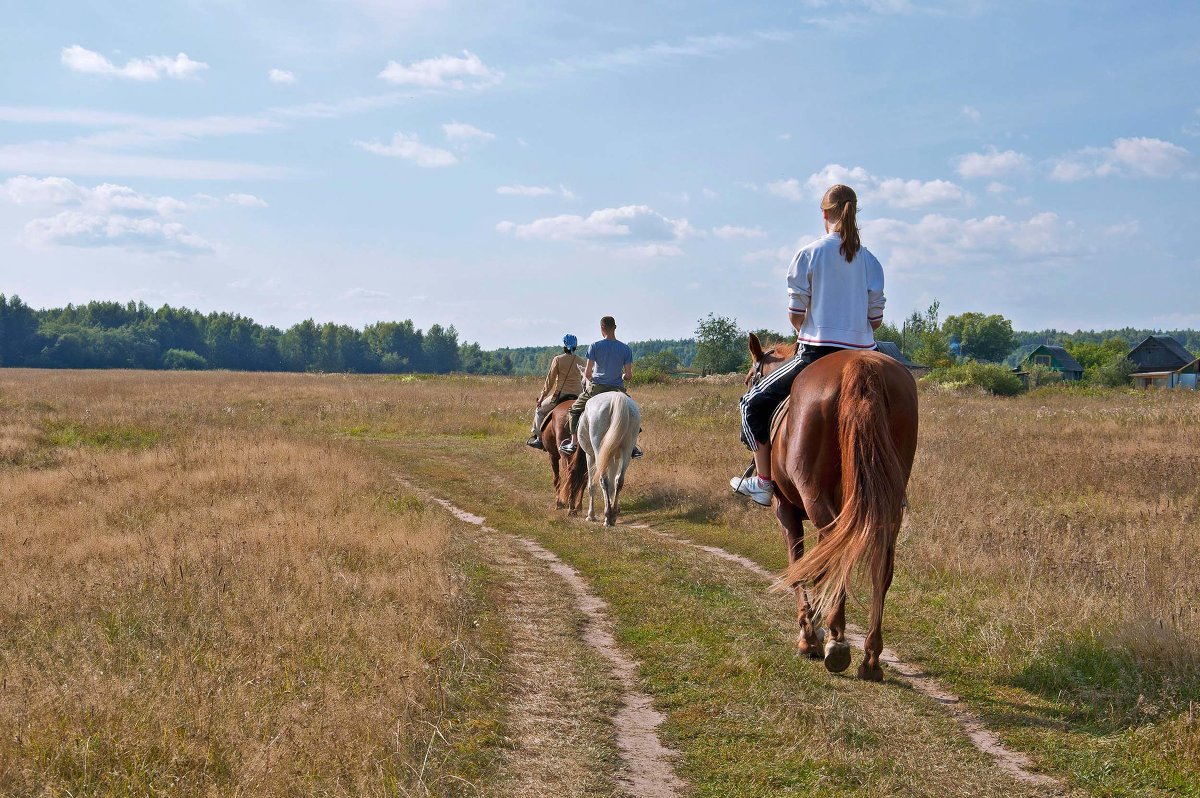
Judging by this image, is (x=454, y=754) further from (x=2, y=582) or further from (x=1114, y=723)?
(x=2, y=582)

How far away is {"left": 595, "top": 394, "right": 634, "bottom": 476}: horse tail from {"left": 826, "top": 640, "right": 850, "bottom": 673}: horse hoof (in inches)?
282

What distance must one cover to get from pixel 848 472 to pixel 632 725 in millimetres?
1979

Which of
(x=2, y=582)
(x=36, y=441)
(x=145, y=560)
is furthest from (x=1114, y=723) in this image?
(x=36, y=441)

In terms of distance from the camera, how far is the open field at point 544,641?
4457 mm

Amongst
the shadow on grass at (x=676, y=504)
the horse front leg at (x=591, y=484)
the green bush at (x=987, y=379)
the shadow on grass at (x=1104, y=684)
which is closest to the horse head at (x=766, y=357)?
the shadow on grass at (x=1104, y=684)

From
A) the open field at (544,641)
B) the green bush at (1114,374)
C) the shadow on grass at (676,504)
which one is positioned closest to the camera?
the open field at (544,641)

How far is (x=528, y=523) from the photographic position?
13.0 meters

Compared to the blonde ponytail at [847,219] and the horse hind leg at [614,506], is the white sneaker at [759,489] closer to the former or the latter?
the blonde ponytail at [847,219]

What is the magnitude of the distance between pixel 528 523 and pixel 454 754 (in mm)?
8431

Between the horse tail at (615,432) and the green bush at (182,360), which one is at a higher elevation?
the green bush at (182,360)

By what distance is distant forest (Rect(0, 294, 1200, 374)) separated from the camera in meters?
117

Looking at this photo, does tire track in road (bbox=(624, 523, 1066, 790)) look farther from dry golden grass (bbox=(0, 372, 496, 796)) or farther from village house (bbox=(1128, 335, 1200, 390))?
village house (bbox=(1128, 335, 1200, 390))

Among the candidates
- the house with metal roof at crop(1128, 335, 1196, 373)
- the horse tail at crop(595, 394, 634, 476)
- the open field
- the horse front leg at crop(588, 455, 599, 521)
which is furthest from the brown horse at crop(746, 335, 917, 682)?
the house with metal roof at crop(1128, 335, 1196, 373)

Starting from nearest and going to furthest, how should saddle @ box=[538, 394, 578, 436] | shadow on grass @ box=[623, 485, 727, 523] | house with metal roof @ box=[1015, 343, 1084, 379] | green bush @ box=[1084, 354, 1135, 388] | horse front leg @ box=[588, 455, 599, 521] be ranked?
shadow on grass @ box=[623, 485, 727, 523] < horse front leg @ box=[588, 455, 599, 521] < saddle @ box=[538, 394, 578, 436] < green bush @ box=[1084, 354, 1135, 388] < house with metal roof @ box=[1015, 343, 1084, 379]
